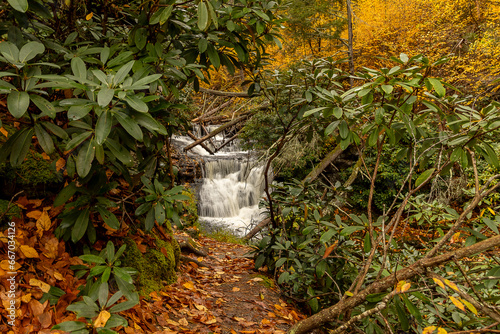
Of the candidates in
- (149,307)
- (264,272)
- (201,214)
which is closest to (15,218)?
(149,307)

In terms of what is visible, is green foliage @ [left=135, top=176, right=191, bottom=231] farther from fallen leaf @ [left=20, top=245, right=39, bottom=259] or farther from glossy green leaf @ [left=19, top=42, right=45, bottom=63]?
glossy green leaf @ [left=19, top=42, right=45, bottom=63]

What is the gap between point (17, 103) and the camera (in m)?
1.16

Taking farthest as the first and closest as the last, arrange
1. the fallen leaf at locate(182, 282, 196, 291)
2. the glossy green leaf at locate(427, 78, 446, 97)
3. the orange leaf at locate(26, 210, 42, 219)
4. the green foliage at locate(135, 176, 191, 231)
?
the fallen leaf at locate(182, 282, 196, 291) < the orange leaf at locate(26, 210, 42, 219) < the green foliage at locate(135, 176, 191, 231) < the glossy green leaf at locate(427, 78, 446, 97)

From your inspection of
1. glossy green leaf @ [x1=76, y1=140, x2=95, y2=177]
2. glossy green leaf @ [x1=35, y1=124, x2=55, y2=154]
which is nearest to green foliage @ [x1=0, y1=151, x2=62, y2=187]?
glossy green leaf @ [x1=35, y1=124, x2=55, y2=154]

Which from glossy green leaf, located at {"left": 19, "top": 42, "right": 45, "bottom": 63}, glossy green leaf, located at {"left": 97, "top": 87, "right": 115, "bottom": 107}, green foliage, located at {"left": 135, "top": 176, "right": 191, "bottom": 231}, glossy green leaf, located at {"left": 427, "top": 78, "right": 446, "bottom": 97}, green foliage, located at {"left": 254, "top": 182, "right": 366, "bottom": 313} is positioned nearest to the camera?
glossy green leaf, located at {"left": 97, "top": 87, "right": 115, "bottom": 107}

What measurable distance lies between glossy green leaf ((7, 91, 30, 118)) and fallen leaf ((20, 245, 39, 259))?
102cm

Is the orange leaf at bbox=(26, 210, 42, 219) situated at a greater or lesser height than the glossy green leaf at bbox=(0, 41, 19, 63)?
lesser

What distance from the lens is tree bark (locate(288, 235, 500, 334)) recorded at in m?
1.28

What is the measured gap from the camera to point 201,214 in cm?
869

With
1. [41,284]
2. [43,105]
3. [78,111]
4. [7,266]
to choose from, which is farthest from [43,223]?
[78,111]

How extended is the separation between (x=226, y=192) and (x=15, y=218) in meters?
7.29

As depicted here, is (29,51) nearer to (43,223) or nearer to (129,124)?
(129,124)

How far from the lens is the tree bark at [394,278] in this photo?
1279mm

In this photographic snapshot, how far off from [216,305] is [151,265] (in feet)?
2.36
